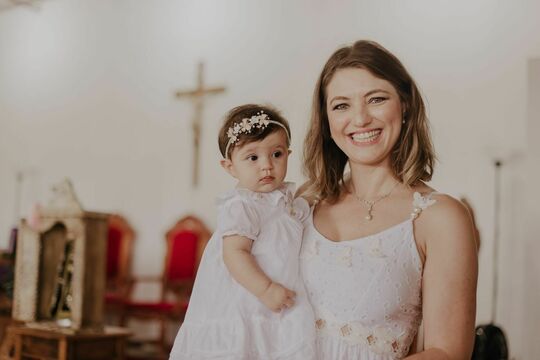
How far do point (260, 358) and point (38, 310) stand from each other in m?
4.11

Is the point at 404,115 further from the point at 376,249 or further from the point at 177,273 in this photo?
the point at 177,273

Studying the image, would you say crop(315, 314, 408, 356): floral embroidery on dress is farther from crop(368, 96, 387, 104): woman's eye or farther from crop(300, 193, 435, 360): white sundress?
crop(368, 96, 387, 104): woman's eye

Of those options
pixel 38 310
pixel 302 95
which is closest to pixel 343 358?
pixel 38 310

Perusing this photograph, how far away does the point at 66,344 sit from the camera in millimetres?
5109

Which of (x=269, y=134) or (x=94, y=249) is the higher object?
(x=269, y=134)

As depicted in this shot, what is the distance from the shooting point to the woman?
70.9 inches

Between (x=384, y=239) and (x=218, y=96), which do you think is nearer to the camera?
(x=384, y=239)

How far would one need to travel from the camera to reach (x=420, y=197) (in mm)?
1935

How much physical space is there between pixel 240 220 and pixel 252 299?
8.8 inches

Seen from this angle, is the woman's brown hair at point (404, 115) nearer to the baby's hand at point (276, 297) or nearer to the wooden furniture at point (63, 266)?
the baby's hand at point (276, 297)

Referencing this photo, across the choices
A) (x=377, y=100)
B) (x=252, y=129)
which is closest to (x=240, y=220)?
(x=252, y=129)

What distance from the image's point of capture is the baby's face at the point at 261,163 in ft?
6.96

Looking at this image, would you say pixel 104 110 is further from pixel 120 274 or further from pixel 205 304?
pixel 205 304

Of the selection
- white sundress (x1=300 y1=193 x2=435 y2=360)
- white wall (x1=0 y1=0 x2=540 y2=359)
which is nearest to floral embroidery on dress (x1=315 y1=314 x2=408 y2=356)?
white sundress (x1=300 y1=193 x2=435 y2=360)
